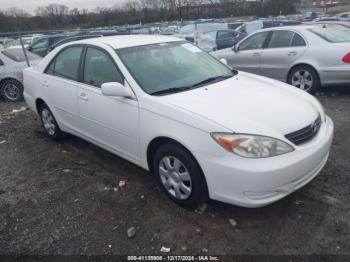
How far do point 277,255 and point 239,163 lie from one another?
80cm

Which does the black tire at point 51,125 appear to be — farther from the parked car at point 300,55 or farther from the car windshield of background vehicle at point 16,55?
the parked car at point 300,55

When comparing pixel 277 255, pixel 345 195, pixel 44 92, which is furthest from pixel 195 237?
pixel 44 92

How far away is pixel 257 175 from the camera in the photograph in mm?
2680

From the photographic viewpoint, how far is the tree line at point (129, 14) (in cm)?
3462

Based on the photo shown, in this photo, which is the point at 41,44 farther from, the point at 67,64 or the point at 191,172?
the point at 191,172

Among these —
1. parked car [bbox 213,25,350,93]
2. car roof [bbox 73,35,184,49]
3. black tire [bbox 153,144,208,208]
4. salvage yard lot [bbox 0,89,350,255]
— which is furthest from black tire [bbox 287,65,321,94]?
black tire [bbox 153,144,208,208]

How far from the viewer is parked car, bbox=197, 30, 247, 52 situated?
44.7ft

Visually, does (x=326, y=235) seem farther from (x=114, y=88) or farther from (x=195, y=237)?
(x=114, y=88)

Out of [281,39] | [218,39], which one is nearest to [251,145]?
[281,39]

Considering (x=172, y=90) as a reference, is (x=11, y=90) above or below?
below

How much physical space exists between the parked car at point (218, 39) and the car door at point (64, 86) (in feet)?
31.3

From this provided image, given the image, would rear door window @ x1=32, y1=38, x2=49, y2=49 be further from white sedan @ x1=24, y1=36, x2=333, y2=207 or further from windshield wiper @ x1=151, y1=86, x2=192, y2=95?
windshield wiper @ x1=151, y1=86, x2=192, y2=95

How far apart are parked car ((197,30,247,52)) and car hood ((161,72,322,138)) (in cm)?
1022

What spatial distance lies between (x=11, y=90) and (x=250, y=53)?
6.08 metres
